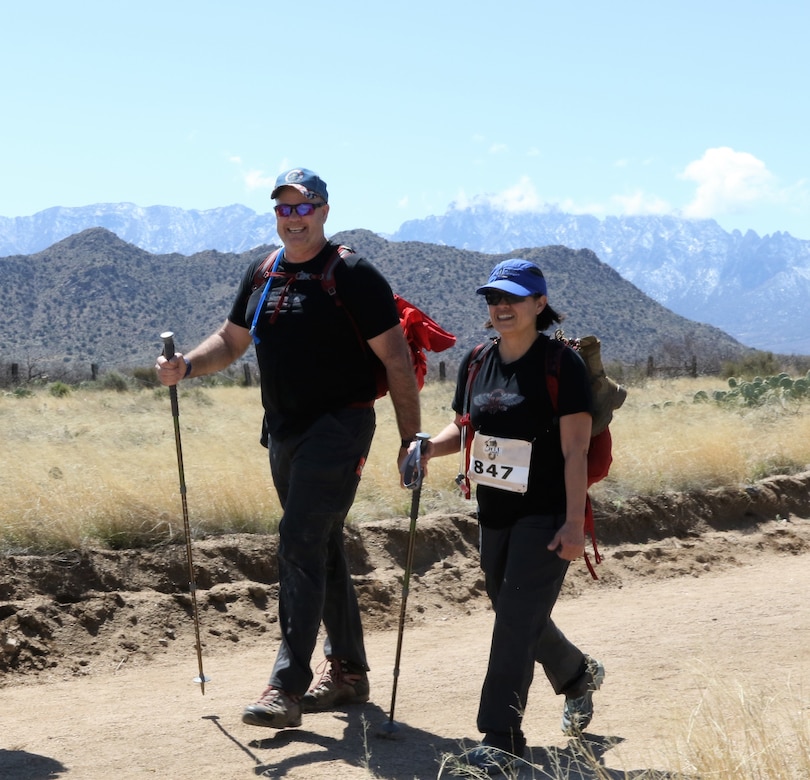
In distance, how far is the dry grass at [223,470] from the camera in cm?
773

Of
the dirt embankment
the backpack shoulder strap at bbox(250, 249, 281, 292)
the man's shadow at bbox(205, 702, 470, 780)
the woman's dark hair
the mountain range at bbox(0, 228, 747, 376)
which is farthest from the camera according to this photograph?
the mountain range at bbox(0, 228, 747, 376)

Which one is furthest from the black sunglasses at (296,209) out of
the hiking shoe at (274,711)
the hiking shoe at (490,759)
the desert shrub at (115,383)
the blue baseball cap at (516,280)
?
the desert shrub at (115,383)

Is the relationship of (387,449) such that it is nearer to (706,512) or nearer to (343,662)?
(706,512)

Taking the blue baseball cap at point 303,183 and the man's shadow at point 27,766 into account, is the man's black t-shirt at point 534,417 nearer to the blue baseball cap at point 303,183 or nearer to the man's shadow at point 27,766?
the blue baseball cap at point 303,183

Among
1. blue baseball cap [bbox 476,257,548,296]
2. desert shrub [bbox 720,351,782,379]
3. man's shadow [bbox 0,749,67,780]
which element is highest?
blue baseball cap [bbox 476,257,548,296]

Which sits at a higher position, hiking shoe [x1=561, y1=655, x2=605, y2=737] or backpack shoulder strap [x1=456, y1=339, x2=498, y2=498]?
backpack shoulder strap [x1=456, y1=339, x2=498, y2=498]

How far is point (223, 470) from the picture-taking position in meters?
9.80

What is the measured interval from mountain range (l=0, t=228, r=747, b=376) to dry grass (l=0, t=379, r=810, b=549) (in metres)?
49.5

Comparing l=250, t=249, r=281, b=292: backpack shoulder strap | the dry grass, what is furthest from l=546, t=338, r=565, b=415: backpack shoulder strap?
the dry grass

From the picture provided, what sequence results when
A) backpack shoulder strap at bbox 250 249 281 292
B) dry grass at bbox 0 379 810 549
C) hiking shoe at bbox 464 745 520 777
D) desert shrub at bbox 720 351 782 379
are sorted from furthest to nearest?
desert shrub at bbox 720 351 782 379
dry grass at bbox 0 379 810 549
backpack shoulder strap at bbox 250 249 281 292
hiking shoe at bbox 464 745 520 777

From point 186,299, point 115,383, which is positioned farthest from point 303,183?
point 186,299

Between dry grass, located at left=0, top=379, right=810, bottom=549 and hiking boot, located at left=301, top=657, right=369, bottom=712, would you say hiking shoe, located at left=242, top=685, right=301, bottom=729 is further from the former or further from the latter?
dry grass, located at left=0, top=379, right=810, bottom=549

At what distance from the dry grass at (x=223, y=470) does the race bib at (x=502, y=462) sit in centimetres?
364

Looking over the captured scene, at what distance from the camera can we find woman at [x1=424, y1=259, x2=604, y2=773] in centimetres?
451
